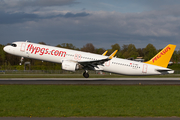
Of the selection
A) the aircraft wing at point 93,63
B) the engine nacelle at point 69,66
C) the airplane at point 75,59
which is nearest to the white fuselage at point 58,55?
the airplane at point 75,59

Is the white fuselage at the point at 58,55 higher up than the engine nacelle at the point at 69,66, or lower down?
higher up

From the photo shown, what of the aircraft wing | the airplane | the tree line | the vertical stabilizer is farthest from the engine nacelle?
the tree line

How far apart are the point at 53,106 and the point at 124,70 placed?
1000 inches

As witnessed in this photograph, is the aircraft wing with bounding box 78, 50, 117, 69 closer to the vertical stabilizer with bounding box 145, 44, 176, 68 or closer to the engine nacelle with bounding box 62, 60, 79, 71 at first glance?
the engine nacelle with bounding box 62, 60, 79, 71

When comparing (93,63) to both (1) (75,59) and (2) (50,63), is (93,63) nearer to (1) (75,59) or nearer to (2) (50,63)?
(1) (75,59)

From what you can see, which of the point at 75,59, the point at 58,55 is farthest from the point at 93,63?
the point at 58,55

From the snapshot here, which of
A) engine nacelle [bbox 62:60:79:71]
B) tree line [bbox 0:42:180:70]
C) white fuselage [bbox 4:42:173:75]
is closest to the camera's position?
engine nacelle [bbox 62:60:79:71]

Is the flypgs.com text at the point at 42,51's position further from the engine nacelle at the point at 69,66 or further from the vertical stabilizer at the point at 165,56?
the vertical stabilizer at the point at 165,56

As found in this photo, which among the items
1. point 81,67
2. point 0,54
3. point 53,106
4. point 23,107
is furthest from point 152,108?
point 0,54

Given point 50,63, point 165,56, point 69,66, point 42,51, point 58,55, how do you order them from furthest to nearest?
point 50,63, point 165,56, point 58,55, point 42,51, point 69,66

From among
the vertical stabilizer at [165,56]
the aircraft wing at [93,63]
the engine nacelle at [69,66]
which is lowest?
the engine nacelle at [69,66]

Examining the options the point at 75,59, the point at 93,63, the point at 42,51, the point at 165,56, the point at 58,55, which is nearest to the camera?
the point at 42,51

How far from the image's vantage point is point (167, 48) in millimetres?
37906

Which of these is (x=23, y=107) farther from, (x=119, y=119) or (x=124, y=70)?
(x=124, y=70)
